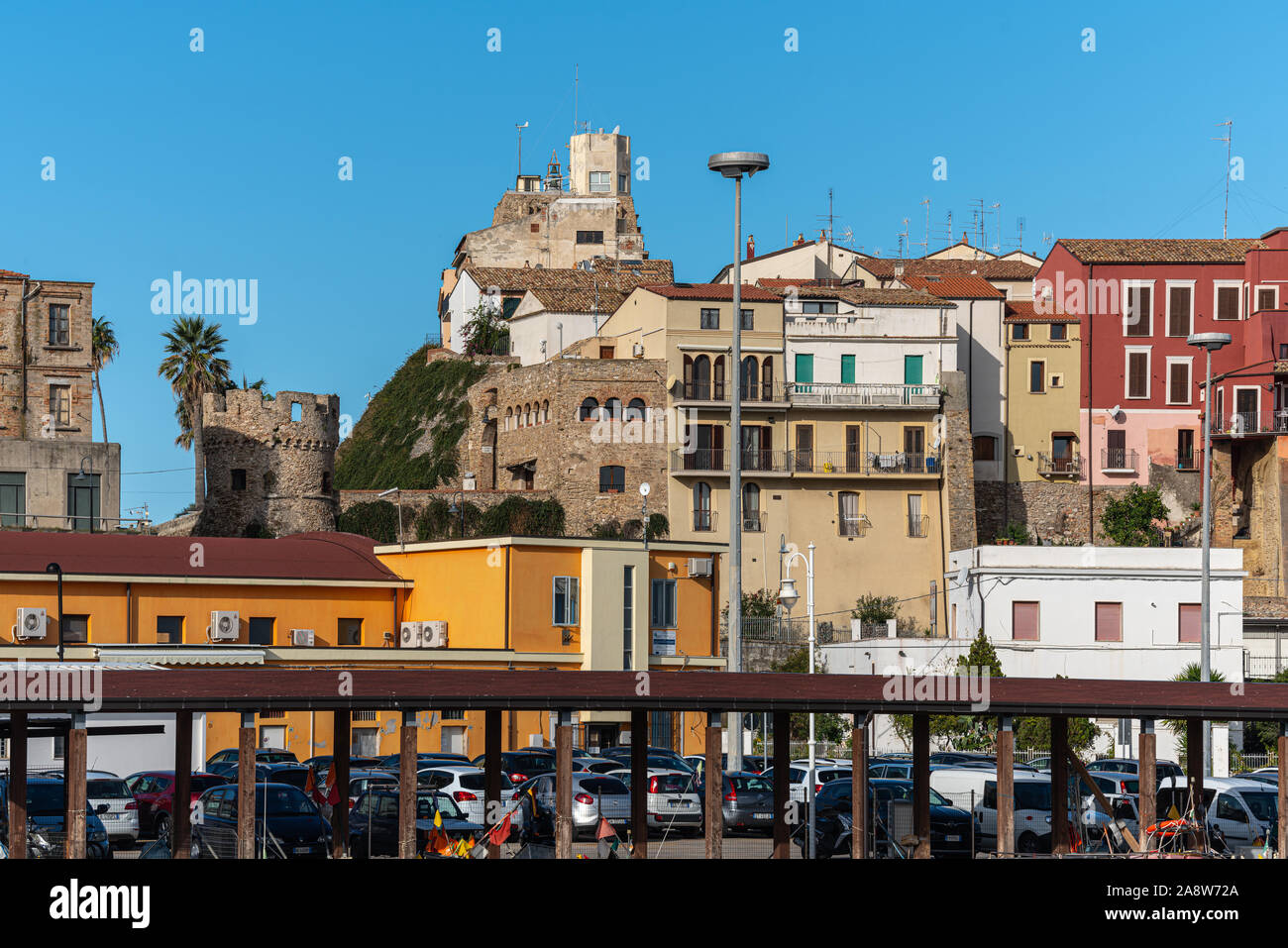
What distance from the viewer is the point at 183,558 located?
53.6m

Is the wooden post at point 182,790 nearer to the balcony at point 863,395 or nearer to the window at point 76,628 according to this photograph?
the window at point 76,628

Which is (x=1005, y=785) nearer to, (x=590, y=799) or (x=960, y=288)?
(x=590, y=799)

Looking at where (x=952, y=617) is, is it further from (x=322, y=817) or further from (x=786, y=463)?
(x=322, y=817)

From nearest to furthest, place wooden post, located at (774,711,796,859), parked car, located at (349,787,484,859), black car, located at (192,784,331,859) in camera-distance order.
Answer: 1. wooden post, located at (774,711,796,859)
2. black car, located at (192,784,331,859)
3. parked car, located at (349,787,484,859)

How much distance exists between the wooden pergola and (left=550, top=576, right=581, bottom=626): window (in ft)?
76.1

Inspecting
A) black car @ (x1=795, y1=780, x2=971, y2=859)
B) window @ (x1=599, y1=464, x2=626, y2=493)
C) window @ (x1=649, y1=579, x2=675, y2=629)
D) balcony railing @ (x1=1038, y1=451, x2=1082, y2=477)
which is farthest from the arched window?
black car @ (x1=795, y1=780, x2=971, y2=859)

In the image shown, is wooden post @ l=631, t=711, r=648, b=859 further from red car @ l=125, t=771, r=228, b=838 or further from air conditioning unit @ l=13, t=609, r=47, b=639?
air conditioning unit @ l=13, t=609, r=47, b=639

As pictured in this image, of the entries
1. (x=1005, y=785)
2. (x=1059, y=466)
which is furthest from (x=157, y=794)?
(x=1059, y=466)

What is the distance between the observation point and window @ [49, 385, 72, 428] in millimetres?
75250

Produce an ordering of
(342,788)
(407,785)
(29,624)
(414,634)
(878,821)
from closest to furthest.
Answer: (407,785) < (342,788) < (878,821) < (29,624) < (414,634)

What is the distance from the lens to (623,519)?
81.0 meters

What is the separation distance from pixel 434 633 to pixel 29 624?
442 inches
